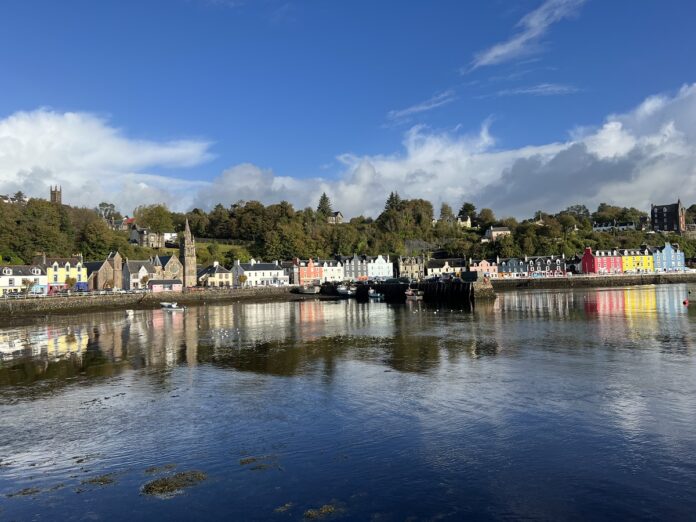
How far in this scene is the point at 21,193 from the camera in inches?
4343

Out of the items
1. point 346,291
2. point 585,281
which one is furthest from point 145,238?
point 585,281

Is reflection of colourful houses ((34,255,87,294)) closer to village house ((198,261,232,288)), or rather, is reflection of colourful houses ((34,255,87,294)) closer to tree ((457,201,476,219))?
village house ((198,261,232,288))

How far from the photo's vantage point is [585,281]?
8969 centimetres

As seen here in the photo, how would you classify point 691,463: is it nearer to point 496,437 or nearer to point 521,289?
point 496,437

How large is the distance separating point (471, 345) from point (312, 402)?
13.4m

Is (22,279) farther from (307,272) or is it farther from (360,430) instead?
(360,430)

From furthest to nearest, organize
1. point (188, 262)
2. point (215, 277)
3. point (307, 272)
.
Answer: point (307, 272) → point (215, 277) → point (188, 262)

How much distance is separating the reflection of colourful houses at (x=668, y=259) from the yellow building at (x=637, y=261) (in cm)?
145

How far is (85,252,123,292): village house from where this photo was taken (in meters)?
74.5

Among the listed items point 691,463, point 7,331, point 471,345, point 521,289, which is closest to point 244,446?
point 691,463

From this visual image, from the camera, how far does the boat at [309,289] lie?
8431 cm

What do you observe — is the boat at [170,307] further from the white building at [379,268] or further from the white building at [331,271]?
the white building at [379,268]

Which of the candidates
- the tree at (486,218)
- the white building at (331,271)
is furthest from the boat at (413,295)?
the tree at (486,218)

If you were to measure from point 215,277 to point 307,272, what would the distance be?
17127 mm
